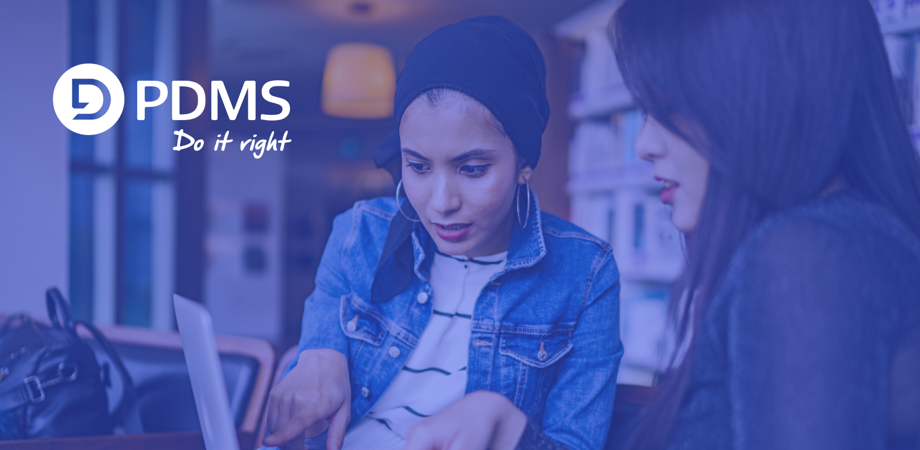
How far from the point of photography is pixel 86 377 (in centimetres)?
119

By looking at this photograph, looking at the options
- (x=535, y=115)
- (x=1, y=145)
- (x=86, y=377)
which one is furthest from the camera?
(x=1, y=145)

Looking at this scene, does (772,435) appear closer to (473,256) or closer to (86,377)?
(473,256)

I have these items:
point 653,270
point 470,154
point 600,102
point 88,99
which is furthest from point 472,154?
point 88,99

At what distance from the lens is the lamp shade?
3459mm

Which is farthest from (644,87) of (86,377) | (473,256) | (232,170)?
(232,170)

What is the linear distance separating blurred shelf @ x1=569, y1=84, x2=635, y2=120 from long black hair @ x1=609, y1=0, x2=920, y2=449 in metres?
2.01

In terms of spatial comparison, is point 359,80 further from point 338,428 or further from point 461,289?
point 338,428

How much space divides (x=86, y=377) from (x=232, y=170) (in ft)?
17.7

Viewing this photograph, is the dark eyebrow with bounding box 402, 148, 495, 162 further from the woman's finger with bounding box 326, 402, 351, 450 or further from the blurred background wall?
the blurred background wall

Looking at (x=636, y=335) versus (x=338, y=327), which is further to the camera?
(x=636, y=335)

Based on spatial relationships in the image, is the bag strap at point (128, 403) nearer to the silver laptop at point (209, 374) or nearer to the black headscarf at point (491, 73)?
the silver laptop at point (209, 374)

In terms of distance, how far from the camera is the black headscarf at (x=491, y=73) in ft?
2.87

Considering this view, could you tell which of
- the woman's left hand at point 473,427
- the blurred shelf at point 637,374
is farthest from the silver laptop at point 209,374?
the blurred shelf at point 637,374

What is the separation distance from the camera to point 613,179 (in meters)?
2.77
